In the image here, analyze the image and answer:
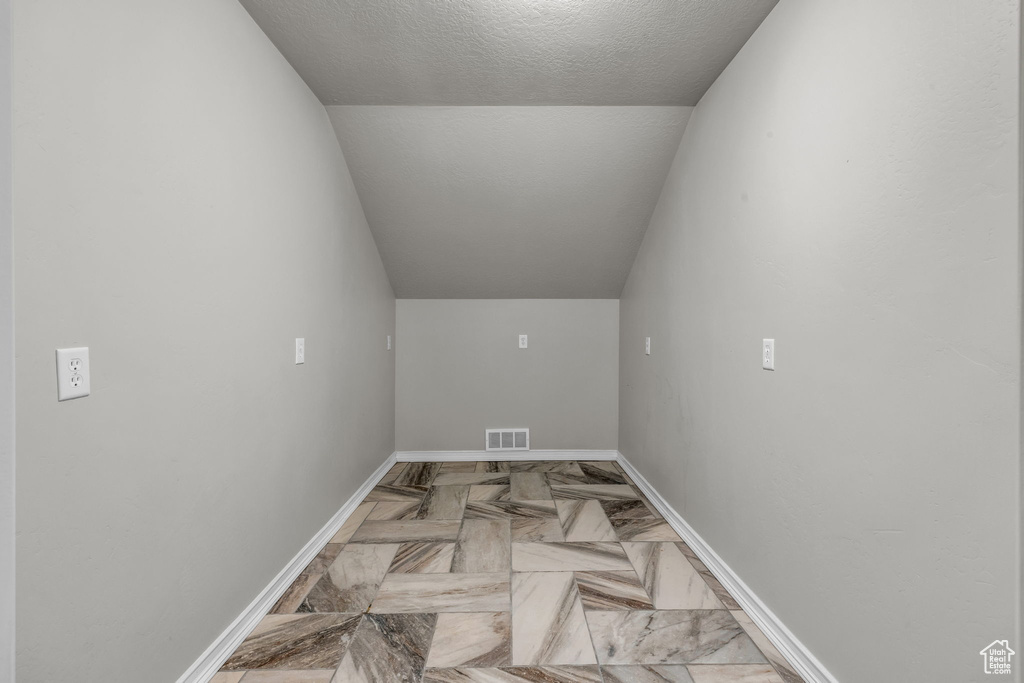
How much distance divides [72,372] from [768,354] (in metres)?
1.94

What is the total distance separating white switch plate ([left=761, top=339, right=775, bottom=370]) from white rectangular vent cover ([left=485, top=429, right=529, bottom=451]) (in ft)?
8.31

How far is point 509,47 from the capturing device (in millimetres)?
1937

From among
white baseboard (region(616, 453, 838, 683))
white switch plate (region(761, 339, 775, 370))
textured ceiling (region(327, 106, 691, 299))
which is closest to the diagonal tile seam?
white baseboard (region(616, 453, 838, 683))

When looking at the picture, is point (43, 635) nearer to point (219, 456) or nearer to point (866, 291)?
point (219, 456)

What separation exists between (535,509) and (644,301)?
151 centimetres

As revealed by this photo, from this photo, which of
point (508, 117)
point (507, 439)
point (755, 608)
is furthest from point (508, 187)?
point (755, 608)

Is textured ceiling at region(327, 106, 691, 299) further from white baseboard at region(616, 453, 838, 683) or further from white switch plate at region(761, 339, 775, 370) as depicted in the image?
white baseboard at region(616, 453, 838, 683)

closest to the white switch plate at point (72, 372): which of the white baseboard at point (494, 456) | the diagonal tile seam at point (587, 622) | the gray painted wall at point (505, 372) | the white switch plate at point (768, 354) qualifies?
the diagonal tile seam at point (587, 622)

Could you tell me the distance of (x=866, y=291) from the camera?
1261 millimetres

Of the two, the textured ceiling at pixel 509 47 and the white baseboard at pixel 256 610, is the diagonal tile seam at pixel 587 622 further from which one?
the textured ceiling at pixel 509 47

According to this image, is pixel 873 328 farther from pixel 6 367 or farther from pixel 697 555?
pixel 6 367

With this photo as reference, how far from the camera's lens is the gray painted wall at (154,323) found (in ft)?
3.21

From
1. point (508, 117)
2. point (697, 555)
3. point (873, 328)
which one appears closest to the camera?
point (873, 328)

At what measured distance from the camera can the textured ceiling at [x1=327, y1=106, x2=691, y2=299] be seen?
8.36 feet
